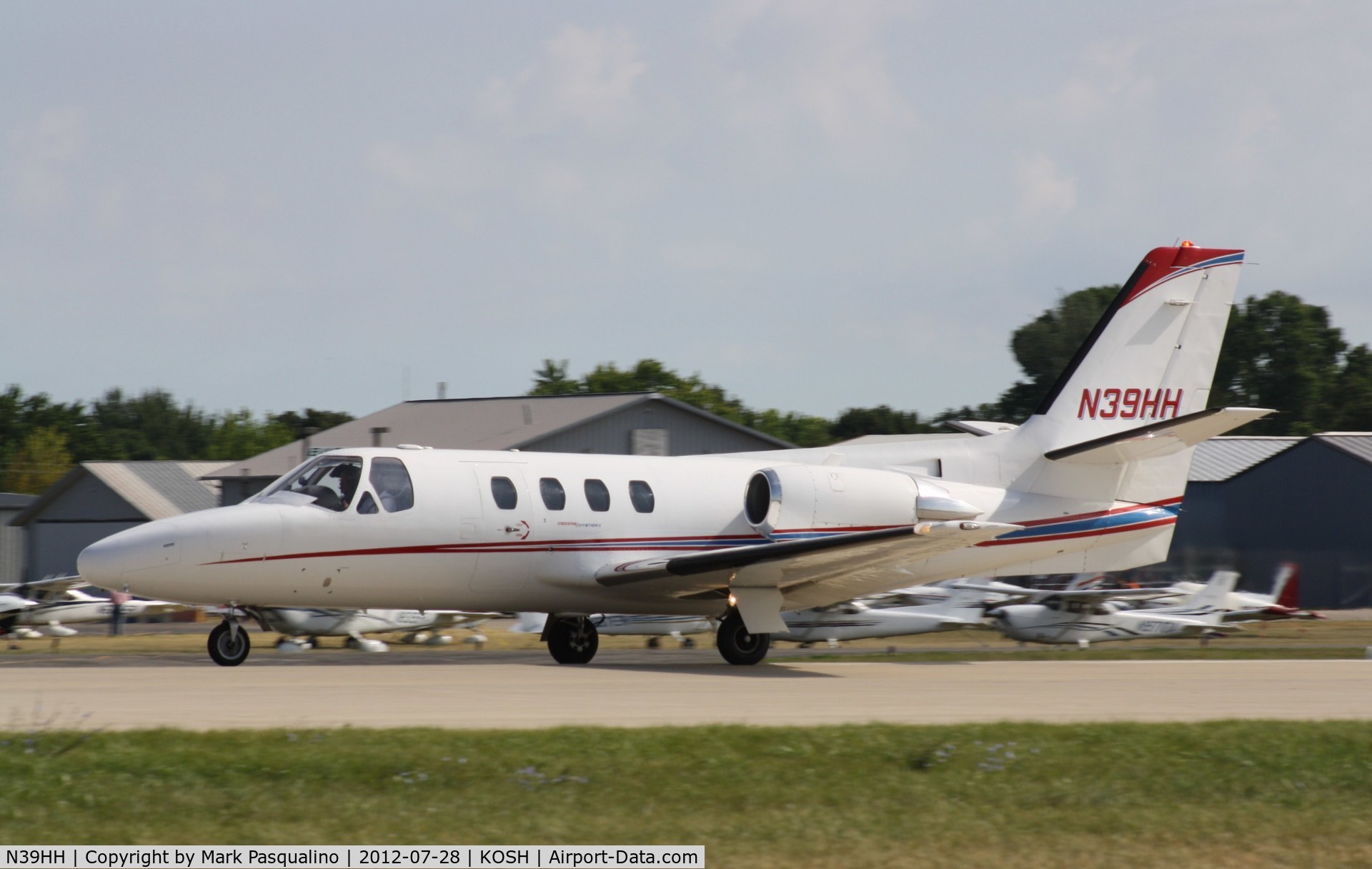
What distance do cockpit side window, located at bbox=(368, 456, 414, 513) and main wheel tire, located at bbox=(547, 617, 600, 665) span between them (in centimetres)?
325

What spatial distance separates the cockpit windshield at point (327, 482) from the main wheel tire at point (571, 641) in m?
3.86

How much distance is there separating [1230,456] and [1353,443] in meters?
5.27

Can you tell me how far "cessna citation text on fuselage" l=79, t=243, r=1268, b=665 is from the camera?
17391 millimetres

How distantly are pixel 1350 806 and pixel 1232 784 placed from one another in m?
0.73

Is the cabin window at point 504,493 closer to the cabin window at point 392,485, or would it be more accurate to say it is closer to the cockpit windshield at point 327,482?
the cabin window at point 392,485

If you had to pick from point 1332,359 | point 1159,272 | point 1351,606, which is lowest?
point 1351,606

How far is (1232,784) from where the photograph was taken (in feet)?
31.9

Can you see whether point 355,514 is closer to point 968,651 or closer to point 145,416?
point 968,651

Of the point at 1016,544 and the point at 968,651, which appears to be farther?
the point at 968,651

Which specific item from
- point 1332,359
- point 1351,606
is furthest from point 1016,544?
point 1332,359

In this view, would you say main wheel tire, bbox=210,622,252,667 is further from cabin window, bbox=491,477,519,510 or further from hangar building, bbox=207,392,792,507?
hangar building, bbox=207,392,792,507

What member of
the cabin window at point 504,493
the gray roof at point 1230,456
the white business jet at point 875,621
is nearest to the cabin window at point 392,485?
the cabin window at point 504,493

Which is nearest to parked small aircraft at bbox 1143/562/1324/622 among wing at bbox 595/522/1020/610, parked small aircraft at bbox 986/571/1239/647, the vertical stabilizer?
the vertical stabilizer

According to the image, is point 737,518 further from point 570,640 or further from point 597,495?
point 570,640
